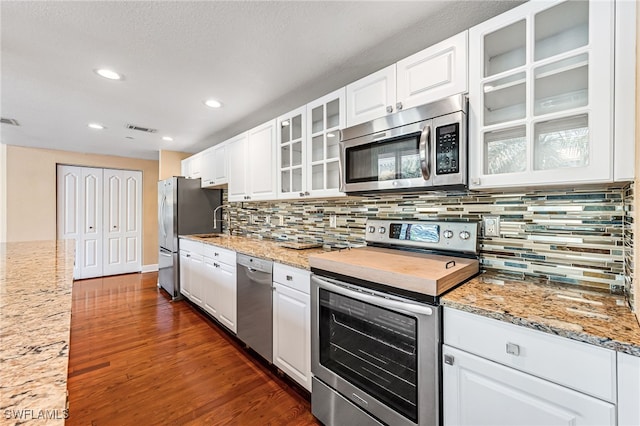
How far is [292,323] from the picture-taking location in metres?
1.89

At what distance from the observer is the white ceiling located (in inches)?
57.2

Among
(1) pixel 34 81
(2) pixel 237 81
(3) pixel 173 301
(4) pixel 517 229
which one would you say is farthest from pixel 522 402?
(3) pixel 173 301

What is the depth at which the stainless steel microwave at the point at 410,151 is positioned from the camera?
1.38m

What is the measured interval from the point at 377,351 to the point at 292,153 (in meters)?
1.69

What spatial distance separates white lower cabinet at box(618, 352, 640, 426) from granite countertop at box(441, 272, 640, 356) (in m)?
0.03

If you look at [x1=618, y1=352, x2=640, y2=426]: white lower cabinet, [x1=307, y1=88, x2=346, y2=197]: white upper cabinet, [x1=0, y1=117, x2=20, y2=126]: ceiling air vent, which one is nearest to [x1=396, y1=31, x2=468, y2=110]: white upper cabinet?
→ [x1=307, y1=88, x2=346, y2=197]: white upper cabinet

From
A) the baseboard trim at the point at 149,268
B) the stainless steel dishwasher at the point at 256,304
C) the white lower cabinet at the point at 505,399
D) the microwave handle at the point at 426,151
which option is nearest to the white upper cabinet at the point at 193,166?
the stainless steel dishwasher at the point at 256,304

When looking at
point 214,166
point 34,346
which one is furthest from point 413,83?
point 214,166

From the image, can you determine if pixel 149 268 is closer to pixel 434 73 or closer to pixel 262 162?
pixel 262 162

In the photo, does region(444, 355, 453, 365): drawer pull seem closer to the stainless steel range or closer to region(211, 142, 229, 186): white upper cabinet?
the stainless steel range

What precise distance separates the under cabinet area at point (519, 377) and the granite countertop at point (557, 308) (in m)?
0.04

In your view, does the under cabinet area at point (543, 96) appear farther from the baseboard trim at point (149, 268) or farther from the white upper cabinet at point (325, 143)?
the baseboard trim at point (149, 268)

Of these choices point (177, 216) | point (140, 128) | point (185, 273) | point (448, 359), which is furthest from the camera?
point (177, 216)

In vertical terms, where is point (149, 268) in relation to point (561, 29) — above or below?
below
